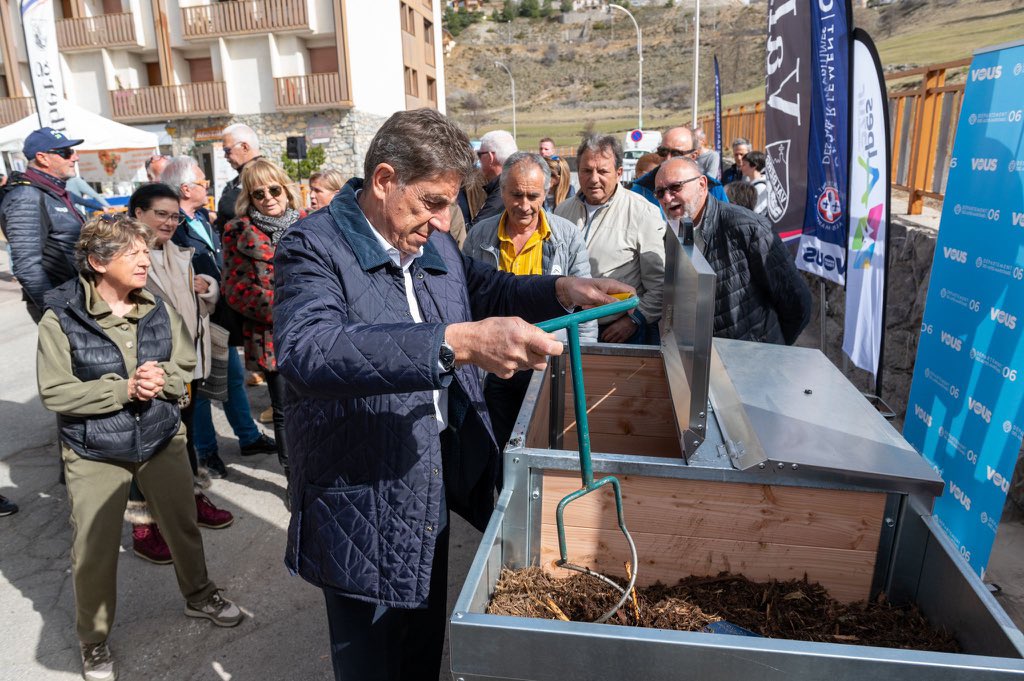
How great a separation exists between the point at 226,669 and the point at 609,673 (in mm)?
2144

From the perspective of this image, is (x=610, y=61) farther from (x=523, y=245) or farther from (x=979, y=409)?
(x=979, y=409)

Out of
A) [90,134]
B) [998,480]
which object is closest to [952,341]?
[998,480]

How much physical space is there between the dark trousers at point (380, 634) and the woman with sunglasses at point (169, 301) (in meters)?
1.88

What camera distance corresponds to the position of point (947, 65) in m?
4.72

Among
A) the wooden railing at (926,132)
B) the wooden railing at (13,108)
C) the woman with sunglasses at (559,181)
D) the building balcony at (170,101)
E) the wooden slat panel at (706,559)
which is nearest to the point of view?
the wooden slat panel at (706,559)

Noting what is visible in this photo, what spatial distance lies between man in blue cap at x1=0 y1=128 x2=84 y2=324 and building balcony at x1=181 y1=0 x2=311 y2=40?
73.8 feet

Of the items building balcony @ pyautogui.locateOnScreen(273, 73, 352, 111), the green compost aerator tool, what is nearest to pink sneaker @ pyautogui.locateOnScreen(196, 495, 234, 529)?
the green compost aerator tool

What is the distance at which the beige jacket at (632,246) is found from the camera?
3.60 meters

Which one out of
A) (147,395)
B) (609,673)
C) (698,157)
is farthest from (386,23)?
(609,673)

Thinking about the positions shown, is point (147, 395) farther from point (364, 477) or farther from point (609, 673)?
point (609, 673)

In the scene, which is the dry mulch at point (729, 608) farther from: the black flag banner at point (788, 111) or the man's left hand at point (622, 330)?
the black flag banner at point (788, 111)


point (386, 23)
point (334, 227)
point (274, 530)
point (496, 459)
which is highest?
point (386, 23)

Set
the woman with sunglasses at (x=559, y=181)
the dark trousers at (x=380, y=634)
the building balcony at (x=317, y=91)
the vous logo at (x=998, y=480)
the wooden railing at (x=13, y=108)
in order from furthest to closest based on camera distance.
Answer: the wooden railing at (x=13, y=108) < the building balcony at (x=317, y=91) < the woman with sunglasses at (x=559, y=181) < the vous logo at (x=998, y=480) < the dark trousers at (x=380, y=634)

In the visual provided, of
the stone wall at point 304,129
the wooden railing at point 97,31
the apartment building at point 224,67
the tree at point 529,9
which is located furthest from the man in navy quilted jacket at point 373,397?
the tree at point 529,9
